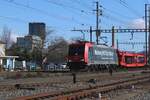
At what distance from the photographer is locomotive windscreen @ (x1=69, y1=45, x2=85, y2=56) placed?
54.5m

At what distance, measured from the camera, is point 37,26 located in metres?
159

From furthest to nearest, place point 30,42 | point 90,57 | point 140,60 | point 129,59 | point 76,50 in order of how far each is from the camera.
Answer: point 30,42 → point 140,60 → point 129,59 → point 76,50 → point 90,57

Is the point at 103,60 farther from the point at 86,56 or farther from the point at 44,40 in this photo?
the point at 44,40

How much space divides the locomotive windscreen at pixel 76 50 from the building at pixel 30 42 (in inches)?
2708

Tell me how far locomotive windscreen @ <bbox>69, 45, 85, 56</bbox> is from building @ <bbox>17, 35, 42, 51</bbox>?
2708 inches

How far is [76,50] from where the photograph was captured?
55.3 metres

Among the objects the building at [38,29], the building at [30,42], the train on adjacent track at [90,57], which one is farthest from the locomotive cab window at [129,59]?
the building at [38,29]

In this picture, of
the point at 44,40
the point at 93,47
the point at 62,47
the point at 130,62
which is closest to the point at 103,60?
the point at 93,47

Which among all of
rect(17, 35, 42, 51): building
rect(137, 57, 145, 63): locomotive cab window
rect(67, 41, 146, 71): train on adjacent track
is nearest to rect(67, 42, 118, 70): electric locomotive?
rect(67, 41, 146, 71): train on adjacent track

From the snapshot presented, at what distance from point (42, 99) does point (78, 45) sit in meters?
37.1

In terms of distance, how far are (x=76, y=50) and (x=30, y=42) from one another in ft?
287

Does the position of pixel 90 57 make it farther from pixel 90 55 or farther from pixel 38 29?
pixel 38 29

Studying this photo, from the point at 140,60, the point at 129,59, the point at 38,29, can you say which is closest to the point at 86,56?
the point at 129,59

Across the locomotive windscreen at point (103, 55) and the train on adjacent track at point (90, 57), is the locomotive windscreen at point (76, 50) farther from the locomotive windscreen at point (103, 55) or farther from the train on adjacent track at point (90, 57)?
the locomotive windscreen at point (103, 55)
